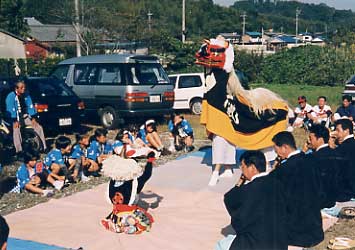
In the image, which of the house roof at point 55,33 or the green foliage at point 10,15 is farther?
the house roof at point 55,33

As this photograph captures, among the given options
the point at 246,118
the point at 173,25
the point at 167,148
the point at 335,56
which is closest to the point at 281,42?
the point at 173,25

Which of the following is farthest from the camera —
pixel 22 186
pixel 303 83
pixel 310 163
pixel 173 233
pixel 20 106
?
pixel 303 83

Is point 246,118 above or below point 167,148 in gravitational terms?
above

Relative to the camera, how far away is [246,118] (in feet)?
27.1

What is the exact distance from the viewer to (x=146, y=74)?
542 inches

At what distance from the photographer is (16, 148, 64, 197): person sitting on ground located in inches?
318

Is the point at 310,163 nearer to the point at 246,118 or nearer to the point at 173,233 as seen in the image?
the point at 173,233

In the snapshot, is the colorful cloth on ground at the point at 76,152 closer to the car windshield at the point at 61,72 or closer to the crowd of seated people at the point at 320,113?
the crowd of seated people at the point at 320,113

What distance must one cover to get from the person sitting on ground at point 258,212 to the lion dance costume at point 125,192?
1.59m

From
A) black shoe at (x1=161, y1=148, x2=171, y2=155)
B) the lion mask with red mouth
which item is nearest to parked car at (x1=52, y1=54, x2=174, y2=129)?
black shoe at (x1=161, y1=148, x2=171, y2=155)

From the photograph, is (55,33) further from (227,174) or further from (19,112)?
(227,174)

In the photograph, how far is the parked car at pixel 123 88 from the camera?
1341cm

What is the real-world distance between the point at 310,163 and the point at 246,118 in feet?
8.12

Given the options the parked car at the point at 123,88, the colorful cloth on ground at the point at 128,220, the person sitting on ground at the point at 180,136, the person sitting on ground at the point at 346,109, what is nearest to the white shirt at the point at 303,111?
the person sitting on ground at the point at 346,109
